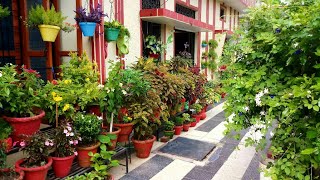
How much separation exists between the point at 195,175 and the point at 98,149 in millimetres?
1422

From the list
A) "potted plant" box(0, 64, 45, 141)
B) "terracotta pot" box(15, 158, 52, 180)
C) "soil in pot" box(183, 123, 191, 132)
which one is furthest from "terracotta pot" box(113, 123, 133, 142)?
"soil in pot" box(183, 123, 191, 132)

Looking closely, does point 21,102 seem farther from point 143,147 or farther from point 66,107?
point 143,147

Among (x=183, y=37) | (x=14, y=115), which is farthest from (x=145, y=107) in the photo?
(x=183, y=37)

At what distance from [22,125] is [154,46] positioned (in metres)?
3.98

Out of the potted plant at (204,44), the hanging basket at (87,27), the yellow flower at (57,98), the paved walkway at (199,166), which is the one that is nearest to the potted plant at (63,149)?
the yellow flower at (57,98)

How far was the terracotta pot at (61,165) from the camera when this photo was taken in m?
2.84

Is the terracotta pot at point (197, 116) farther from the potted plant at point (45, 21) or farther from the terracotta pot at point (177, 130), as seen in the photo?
the potted plant at point (45, 21)

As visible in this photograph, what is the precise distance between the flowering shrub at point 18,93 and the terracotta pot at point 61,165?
1.98 feet

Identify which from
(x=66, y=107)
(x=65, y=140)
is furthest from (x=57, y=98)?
(x=65, y=140)

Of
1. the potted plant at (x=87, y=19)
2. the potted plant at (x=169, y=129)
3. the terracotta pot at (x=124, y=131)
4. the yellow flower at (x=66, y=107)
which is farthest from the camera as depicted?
the potted plant at (x=169, y=129)

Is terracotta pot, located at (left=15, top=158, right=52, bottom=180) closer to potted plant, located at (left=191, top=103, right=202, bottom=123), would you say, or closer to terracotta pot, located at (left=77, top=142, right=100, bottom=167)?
terracotta pot, located at (left=77, top=142, right=100, bottom=167)

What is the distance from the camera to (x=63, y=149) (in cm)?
293

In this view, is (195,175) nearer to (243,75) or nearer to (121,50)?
(243,75)

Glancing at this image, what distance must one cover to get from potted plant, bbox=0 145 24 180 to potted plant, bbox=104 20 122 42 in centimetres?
266
